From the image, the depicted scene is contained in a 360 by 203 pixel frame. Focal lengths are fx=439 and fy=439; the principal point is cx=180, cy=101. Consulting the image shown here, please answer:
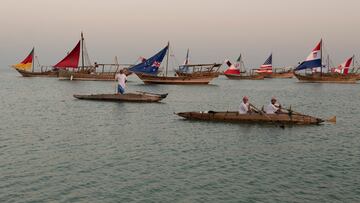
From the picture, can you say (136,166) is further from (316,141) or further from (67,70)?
(67,70)

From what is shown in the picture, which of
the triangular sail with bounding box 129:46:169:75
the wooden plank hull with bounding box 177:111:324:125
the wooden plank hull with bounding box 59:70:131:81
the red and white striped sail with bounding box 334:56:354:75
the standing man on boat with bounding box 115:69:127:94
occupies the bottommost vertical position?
the wooden plank hull with bounding box 177:111:324:125

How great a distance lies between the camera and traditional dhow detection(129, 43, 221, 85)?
7044 centimetres

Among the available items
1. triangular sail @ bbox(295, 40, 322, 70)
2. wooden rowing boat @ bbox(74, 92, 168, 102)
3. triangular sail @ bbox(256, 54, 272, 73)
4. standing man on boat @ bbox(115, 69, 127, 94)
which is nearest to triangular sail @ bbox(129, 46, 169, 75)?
wooden rowing boat @ bbox(74, 92, 168, 102)

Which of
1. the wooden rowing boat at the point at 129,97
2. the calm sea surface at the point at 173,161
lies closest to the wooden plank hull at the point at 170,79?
the wooden rowing boat at the point at 129,97

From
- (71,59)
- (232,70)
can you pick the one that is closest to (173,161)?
(71,59)

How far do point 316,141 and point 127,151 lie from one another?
9932 mm

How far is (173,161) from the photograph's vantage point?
690 inches

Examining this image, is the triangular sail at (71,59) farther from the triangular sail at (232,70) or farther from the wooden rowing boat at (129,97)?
the triangular sail at (232,70)

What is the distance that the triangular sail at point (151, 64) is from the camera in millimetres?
70188

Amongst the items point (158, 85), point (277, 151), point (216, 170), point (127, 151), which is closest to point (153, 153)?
point (127, 151)

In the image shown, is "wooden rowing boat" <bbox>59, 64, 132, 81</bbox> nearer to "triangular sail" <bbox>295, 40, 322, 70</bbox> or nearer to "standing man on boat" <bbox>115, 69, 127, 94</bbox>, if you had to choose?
"triangular sail" <bbox>295, 40, 322, 70</bbox>

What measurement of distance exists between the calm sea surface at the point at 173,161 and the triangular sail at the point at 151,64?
4154cm

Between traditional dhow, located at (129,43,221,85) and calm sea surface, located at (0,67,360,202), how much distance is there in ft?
137

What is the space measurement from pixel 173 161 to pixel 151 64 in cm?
5381
